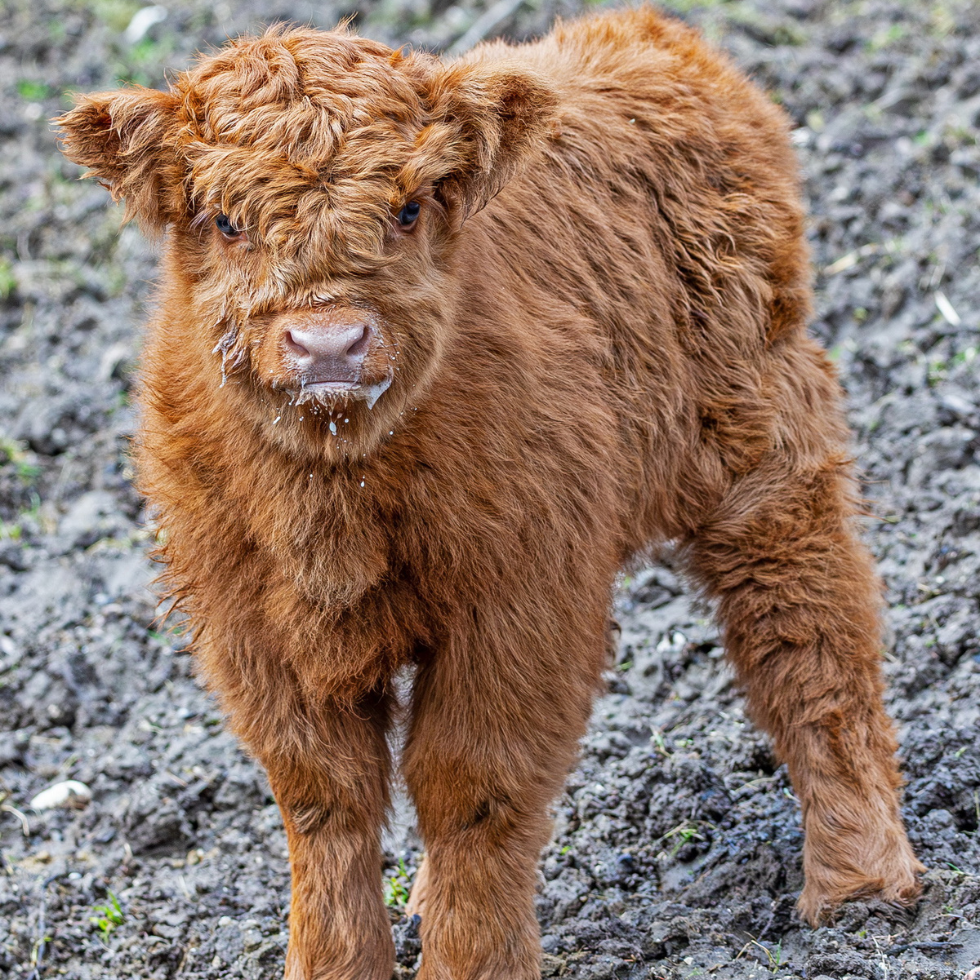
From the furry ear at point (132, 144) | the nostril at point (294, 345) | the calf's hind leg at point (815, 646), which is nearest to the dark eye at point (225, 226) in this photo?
the furry ear at point (132, 144)

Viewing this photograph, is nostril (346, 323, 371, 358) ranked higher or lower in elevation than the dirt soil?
higher

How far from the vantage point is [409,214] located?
3.49 meters

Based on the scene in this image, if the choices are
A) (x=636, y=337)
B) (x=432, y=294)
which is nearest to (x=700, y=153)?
(x=636, y=337)

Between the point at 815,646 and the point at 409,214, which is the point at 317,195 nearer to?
the point at 409,214

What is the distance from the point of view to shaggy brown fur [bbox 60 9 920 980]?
11.3 feet

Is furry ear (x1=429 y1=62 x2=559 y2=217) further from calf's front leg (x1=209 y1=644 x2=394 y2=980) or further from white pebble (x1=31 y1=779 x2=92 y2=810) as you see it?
white pebble (x1=31 y1=779 x2=92 y2=810)

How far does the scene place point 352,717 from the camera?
3961 mm

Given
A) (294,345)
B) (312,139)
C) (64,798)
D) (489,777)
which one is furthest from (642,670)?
(312,139)

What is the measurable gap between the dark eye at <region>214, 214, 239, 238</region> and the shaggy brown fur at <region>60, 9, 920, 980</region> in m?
0.01

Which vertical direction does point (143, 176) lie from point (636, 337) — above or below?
above

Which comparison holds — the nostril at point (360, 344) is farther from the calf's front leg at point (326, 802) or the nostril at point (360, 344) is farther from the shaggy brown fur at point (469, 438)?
the calf's front leg at point (326, 802)

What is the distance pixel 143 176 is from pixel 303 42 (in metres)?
0.55

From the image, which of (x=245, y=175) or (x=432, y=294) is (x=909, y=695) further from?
(x=245, y=175)

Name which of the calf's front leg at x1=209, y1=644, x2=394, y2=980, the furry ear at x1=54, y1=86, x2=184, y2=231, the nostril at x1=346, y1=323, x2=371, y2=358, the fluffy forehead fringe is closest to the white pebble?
the calf's front leg at x1=209, y1=644, x2=394, y2=980
